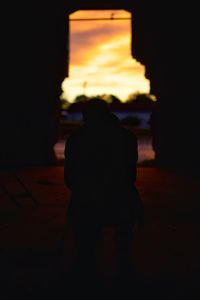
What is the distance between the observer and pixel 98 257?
5777 millimetres

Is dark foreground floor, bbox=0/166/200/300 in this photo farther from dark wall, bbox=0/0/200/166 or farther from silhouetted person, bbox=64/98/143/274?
dark wall, bbox=0/0/200/166

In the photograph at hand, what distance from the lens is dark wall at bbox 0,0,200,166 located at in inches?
666

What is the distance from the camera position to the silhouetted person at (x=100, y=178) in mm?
4375

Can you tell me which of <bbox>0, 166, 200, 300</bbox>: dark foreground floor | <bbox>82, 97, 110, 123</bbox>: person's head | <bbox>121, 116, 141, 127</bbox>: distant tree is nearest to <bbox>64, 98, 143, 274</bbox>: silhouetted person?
<bbox>82, 97, 110, 123</bbox>: person's head

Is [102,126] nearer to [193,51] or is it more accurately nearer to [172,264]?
[172,264]

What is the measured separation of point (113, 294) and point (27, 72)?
45.9ft

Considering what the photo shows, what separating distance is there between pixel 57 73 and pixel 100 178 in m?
14.0

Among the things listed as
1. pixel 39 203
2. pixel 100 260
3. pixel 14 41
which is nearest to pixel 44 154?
pixel 14 41

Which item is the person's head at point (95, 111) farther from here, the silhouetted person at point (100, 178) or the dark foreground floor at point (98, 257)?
the dark foreground floor at point (98, 257)

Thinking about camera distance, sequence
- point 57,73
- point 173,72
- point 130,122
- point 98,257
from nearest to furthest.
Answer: point 98,257
point 173,72
point 57,73
point 130,122

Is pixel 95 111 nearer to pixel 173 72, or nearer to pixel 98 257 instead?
pixel 98 257

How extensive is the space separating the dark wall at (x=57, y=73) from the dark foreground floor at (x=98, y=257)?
275 inches

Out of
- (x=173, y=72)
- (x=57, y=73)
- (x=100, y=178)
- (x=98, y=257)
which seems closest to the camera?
(x=100, y=178)

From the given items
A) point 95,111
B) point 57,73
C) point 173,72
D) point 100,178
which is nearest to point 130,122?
point 57,73
